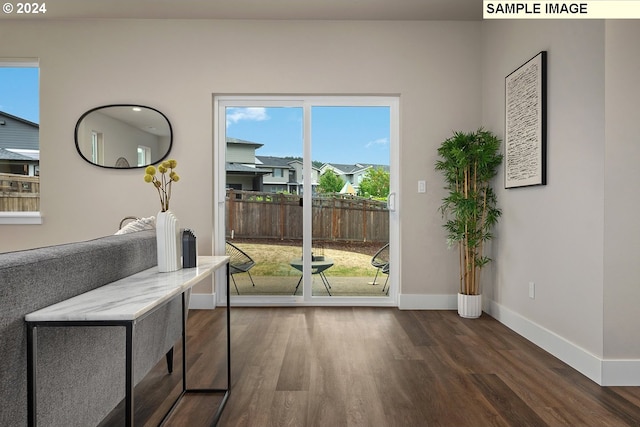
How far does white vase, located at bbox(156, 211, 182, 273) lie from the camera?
5.74 feet

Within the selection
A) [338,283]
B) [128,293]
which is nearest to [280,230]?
[338,283]

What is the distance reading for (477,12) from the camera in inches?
146

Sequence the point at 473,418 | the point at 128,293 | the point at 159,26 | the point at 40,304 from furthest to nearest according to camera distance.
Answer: the point at 159,26
the point at 473,418
the point at 128,293
the point at 40,304

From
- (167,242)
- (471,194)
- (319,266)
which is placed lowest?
(319,266)

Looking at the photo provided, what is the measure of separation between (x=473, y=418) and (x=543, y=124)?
2.01 m

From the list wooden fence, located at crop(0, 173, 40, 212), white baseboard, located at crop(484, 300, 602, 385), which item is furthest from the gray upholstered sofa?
wooden fence, located at crop(0, 173, 40, 212)

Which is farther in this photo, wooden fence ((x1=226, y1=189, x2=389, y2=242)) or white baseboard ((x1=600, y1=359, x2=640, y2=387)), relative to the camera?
wooden fence ((x1=226, y1=189, x2=389, y2=242))

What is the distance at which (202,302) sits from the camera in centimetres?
396

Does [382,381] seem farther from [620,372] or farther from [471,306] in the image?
[471,306]

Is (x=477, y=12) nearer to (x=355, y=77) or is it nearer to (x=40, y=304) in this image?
(x=355, y=77)

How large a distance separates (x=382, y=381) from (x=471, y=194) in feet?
6.49

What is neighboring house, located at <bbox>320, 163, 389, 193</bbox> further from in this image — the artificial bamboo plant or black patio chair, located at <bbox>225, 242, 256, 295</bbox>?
black patio chair, located at <bbox>225, 242, 256, 295</bbox>

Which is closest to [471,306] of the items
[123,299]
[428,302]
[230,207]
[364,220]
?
[428,302]

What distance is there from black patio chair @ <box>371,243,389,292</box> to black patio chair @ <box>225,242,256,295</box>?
4.04 ft
